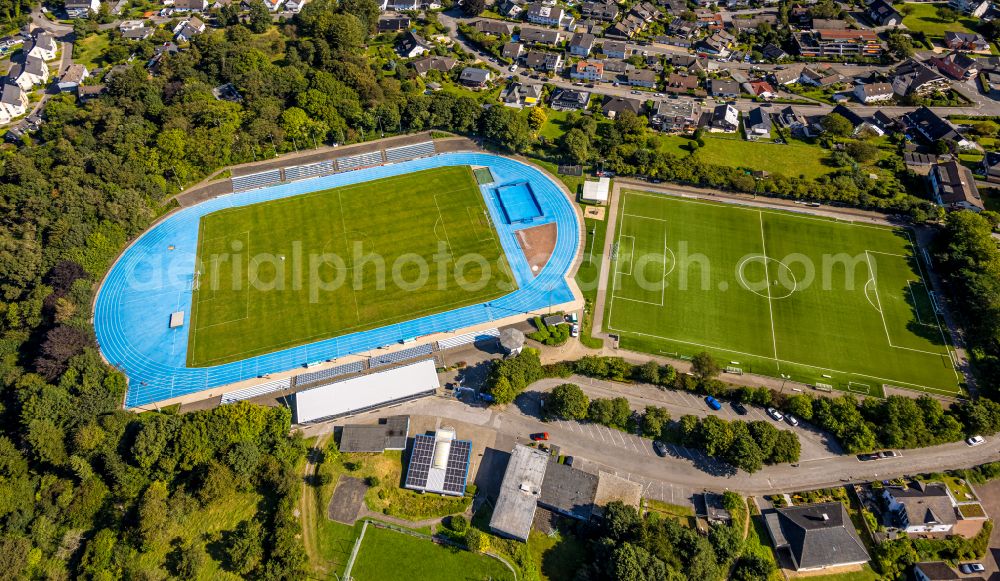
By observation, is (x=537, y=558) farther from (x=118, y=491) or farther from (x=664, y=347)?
(x=118, y=491)

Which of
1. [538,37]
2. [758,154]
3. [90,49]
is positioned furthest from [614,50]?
[90,49]

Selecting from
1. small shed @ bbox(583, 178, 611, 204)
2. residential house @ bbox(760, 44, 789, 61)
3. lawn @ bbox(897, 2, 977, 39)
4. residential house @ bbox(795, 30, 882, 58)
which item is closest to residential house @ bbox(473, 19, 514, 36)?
residential house @ bbox(760, 44, 789, 61)

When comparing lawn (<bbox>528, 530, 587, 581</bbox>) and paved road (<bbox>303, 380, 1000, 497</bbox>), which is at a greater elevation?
paved road (<bbox>303, 380, 1000, 497</bbox>)

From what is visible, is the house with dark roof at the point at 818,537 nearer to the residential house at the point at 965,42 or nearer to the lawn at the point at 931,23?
the residential house at the point at 965,42

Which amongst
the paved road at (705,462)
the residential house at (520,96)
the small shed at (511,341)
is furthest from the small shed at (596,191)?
the paved road at (705,462)

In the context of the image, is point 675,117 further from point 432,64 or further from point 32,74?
point 32,74

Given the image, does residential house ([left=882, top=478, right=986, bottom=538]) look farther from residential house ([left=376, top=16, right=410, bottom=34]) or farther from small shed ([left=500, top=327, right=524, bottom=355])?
residential house ([left=376, top=16, right=410, bottom=34])

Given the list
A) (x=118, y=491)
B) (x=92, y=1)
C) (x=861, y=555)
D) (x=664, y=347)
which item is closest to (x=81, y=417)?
(x=118, y=491)
